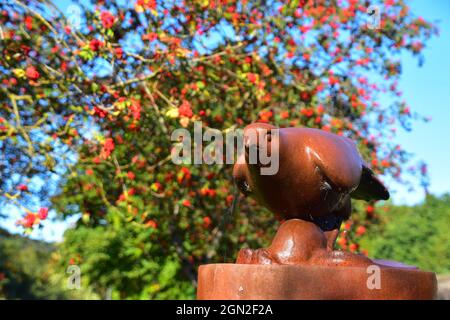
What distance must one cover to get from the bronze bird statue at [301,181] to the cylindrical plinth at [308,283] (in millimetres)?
177

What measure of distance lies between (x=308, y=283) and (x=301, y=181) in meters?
0.66

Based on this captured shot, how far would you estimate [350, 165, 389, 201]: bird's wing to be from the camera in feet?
12.7

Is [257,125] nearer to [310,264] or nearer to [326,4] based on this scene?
[310,264]

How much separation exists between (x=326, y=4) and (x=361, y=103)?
72.3 inches

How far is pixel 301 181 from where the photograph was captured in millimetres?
3377

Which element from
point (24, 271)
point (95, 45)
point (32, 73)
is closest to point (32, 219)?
point (32, 73)

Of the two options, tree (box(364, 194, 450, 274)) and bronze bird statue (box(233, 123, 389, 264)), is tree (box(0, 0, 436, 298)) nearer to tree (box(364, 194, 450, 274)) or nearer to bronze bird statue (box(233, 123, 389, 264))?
bronze bird statue (box(233, 123, 389, 264))

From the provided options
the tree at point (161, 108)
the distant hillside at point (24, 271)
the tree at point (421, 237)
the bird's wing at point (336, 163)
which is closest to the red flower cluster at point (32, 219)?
the tree at point (161, 108)

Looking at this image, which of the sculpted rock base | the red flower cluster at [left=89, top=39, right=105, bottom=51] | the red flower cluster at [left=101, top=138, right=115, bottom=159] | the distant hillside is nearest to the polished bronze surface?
the sculpted rock base

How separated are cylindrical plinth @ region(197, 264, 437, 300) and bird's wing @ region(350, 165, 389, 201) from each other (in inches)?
33.3

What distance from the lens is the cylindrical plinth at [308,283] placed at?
9.93 feet

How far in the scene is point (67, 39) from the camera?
5996 mm

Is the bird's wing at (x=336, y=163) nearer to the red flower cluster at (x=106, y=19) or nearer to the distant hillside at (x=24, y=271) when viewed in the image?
the red flower cluster at (x=106, y=19)
